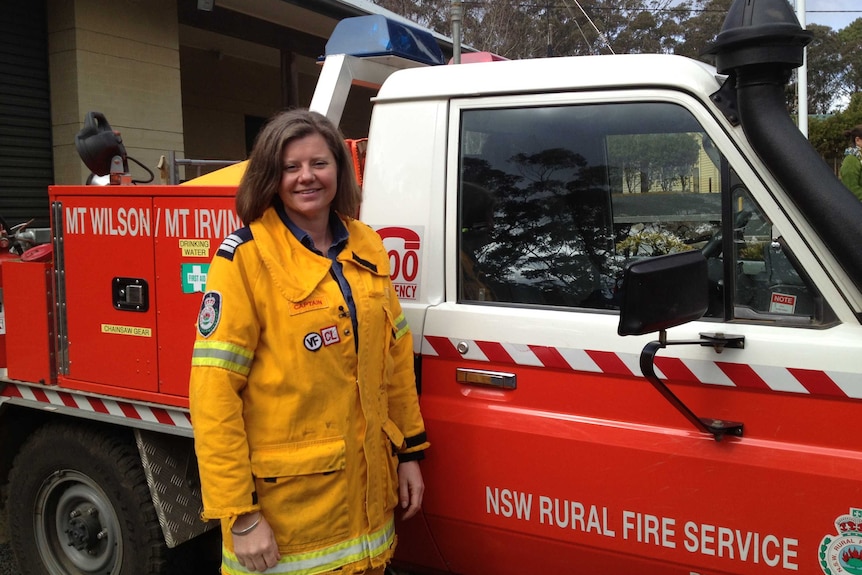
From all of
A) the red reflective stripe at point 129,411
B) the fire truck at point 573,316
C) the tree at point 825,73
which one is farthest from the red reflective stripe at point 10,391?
the tree at point 825,73

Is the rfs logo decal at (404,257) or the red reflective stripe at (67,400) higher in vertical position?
the rfs logo decal at (404,257)

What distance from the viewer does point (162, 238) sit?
2.68 metres

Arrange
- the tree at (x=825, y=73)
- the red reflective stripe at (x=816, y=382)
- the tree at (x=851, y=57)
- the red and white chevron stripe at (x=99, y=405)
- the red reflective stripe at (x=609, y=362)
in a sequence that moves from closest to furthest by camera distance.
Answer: the red reflective stripe at (x=816, y=382) → the red reflective stripe at (x=609, y=362) → the red and white chevron stripe at (x=99, y=405) → the tree at (x=825, y=73) → the tree at (x=851, y=57)

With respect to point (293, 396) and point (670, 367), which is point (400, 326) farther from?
point (670, 367)

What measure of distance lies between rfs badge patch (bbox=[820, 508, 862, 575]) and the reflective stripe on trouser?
1177mm

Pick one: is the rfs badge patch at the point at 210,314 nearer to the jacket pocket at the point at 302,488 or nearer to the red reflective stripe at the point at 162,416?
the jacket pocket at the point at 302,488

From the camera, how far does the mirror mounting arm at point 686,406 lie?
1.89 metres

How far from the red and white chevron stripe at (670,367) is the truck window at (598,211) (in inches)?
5.7

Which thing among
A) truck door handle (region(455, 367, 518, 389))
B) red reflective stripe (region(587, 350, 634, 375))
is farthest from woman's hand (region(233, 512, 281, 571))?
red reflective stripe (region(587, 350, 634, 375))

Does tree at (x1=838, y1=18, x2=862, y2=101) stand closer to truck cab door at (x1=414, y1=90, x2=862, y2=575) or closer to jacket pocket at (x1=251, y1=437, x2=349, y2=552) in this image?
truck cab door at (x1=414, y1=90, x2=862, y2=575)

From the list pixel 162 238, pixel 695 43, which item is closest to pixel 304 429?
pixel 162 238

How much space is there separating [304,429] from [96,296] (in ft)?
4.24

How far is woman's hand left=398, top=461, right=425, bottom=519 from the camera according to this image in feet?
7.52

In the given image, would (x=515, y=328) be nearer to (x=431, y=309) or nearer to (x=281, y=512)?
(x=431, y=309)
